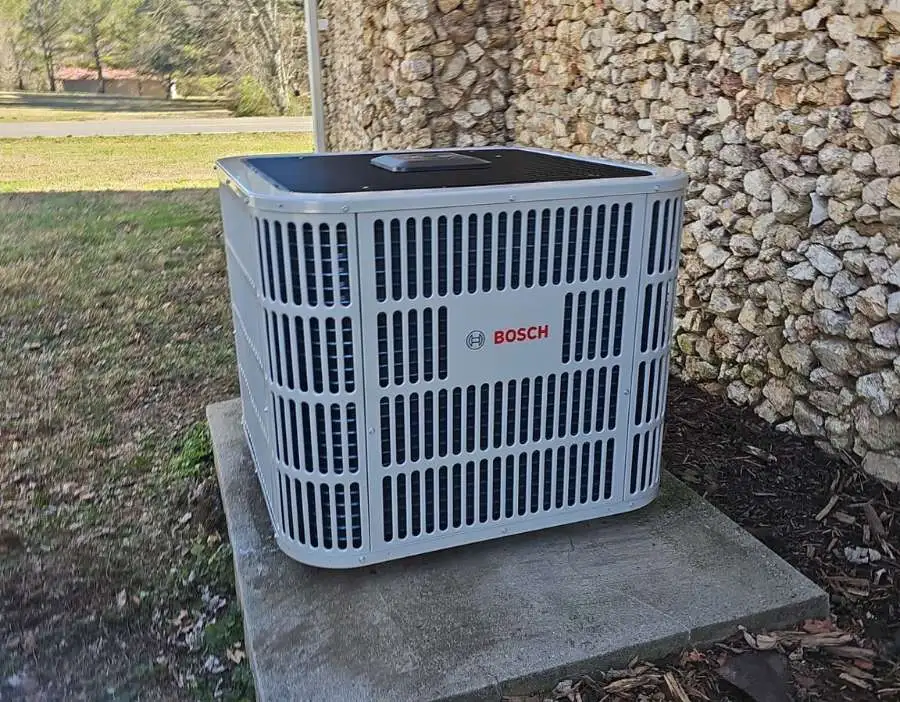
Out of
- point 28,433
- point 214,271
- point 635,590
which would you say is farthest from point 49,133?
point 635,590

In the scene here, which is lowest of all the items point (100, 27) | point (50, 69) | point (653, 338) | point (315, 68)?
point (653, 338)

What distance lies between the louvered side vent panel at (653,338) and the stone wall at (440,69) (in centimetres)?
296

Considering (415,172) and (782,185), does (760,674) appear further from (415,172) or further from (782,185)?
(782,185)

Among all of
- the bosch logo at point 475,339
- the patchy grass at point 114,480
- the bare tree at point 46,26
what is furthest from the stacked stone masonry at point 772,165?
the bare tree at point 46,26

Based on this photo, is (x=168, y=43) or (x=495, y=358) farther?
(x=168, y=43)

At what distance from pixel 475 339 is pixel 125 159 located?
11741mm

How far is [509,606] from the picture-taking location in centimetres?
180

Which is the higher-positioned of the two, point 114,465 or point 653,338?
point 653,338

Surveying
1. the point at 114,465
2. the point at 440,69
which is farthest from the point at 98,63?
the point at 114,465

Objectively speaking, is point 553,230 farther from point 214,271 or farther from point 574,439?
point 214,271

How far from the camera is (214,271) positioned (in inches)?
225

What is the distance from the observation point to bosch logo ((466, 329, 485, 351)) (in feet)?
5.71

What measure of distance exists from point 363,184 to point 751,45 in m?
1.56

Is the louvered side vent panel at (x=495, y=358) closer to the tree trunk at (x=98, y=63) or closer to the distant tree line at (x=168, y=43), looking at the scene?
the distant tree line at (x=168, y=43)
